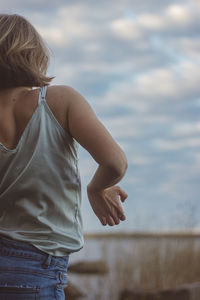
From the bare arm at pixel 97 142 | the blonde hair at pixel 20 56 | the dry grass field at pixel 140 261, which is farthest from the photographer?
the dry grass field at pixel 140 261

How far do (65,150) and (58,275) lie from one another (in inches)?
14.1

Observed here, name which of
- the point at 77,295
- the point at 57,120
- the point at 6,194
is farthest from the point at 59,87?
the point at 77,295

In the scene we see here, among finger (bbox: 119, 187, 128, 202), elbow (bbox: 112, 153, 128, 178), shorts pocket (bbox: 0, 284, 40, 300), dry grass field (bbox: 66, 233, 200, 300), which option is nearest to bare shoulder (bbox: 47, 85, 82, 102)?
elbow (bbox: 112, 153, 128, 178)

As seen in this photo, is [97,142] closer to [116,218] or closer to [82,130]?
[82,130]

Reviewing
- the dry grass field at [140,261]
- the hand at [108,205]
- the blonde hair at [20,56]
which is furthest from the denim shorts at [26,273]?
the dry grass field at [140,261]

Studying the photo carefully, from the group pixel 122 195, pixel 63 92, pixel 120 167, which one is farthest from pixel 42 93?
→ pixel 122 195

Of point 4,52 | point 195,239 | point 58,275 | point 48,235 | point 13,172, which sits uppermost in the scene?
point 4,52

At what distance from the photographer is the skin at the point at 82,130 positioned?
4.62 feet

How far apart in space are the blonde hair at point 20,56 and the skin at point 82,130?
0.12 feet

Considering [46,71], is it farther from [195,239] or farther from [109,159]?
[195,239]

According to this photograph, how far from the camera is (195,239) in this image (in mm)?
7113

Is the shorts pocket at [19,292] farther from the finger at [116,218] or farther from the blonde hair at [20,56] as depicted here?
the blonde hair at [20,56]

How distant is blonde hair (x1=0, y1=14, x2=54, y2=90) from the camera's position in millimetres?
1514

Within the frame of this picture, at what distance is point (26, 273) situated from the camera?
1422 millimetres
